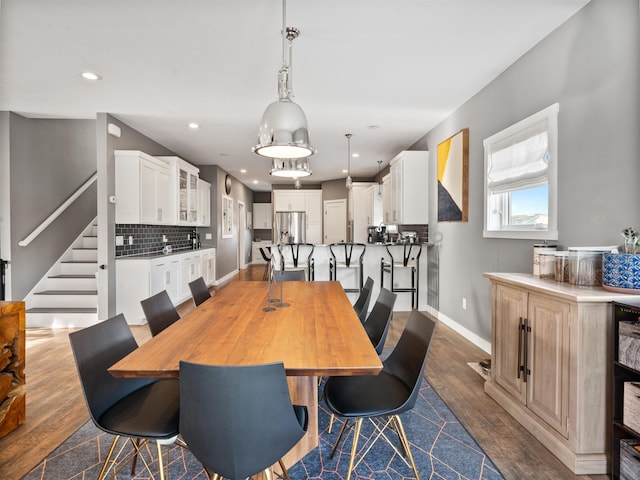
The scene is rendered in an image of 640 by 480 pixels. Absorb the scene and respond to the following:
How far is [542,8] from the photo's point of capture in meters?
2.34

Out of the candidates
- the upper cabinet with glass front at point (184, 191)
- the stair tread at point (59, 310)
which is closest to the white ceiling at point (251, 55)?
the upper cabinet with glass front at point (184, 191)

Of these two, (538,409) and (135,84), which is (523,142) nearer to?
(538,409)

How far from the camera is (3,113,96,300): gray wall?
14.5 feet

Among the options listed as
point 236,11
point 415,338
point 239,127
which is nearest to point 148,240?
point 239,127

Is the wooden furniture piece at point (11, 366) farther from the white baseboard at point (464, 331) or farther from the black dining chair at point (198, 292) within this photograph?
the white baseboard at point (464, 331)

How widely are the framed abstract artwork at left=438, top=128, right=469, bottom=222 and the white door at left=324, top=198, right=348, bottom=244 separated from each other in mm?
5276

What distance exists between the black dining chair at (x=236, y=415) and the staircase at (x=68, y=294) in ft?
13.3

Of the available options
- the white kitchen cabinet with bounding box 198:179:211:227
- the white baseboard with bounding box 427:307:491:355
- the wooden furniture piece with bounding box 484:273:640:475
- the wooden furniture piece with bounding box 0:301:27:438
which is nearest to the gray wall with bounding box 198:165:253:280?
the white kitchen cabinet with bounding box 198:179:211:227

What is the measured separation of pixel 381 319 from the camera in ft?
7.59

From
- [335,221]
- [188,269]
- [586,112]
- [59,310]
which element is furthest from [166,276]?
[335,221]

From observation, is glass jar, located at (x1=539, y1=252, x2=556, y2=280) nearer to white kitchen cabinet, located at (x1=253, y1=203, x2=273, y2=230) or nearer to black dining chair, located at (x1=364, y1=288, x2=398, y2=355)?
black dining chair, located at (x1=364, y1=288, x2=398, y2=355)

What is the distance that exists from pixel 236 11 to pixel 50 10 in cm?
127

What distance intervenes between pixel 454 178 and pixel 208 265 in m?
5.08

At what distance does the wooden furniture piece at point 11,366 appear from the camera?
2.10m
